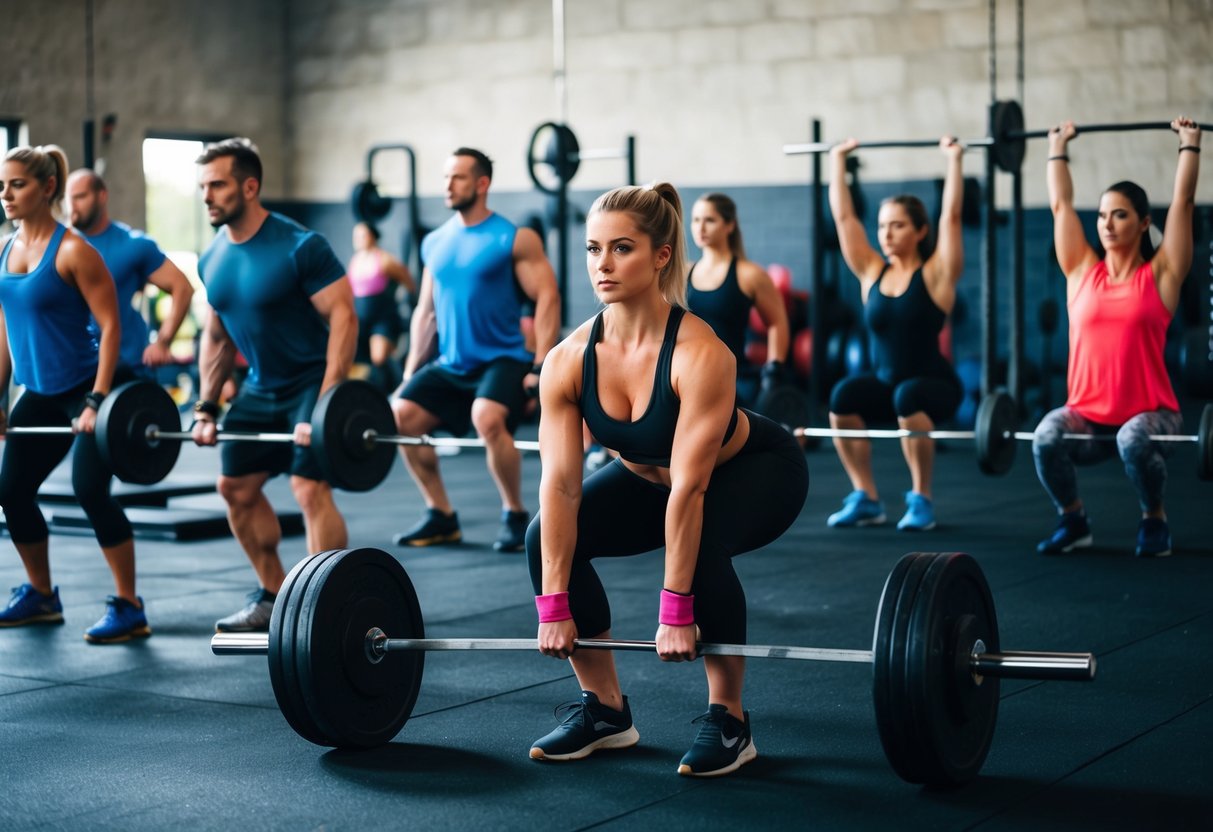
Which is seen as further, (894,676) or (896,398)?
(896,398)

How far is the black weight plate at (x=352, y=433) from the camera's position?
11.1ft

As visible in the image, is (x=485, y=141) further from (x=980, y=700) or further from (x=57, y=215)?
(x=980, y=700)

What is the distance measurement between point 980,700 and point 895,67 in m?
6.75

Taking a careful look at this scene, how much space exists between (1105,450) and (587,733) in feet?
8.23

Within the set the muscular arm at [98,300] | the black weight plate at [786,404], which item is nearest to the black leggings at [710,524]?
the muscular arm at [98,300]

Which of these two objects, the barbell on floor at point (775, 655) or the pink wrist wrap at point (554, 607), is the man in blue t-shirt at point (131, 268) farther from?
the pink wrist wrap at point (554, 607)

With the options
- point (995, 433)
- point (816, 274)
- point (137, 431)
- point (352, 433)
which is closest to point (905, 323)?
point (995, 433)

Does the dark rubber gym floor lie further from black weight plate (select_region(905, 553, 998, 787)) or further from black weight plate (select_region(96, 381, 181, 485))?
black weight plate (select_region(96, 381, 181, 485))

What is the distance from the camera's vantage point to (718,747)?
2.25 metres

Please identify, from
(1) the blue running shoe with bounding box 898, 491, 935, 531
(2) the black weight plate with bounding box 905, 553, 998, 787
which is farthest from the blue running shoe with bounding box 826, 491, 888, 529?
(2) the black weight plate with bounding box 905, 553, 998, 787

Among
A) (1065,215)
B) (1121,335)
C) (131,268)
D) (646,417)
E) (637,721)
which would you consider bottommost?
(637,721)

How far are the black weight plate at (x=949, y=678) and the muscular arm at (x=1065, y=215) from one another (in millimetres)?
2280

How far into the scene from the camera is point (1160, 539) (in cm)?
433

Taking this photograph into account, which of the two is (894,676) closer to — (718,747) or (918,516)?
(718,747)
